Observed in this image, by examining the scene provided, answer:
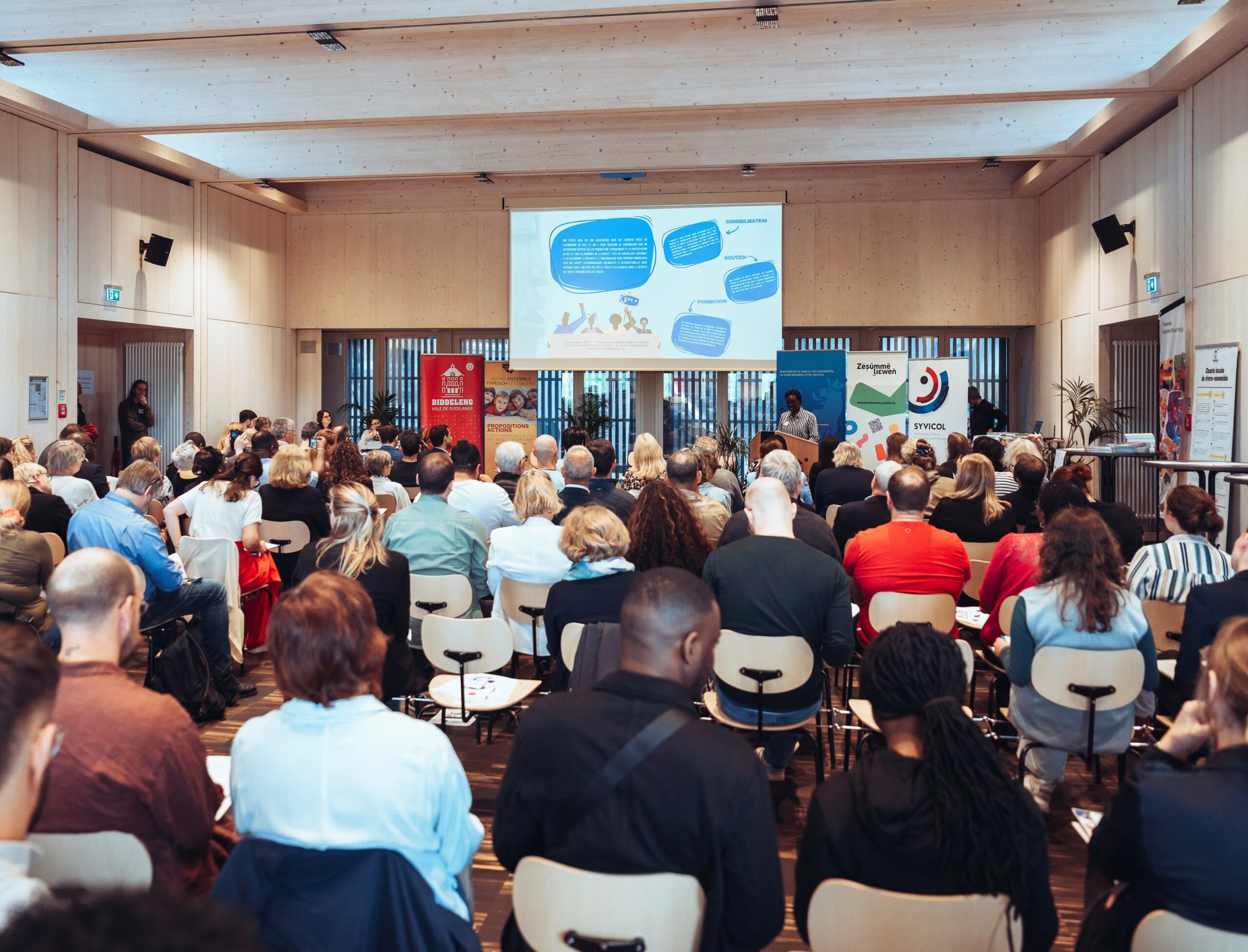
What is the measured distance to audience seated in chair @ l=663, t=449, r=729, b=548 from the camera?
5316 millimetres

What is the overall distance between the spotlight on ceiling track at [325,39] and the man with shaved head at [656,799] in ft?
23.8

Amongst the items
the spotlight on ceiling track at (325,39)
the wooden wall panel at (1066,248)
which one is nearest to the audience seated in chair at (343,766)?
the spotlight on ceiling track at (325,39)

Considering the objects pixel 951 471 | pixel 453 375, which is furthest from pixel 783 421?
pixel 453 375

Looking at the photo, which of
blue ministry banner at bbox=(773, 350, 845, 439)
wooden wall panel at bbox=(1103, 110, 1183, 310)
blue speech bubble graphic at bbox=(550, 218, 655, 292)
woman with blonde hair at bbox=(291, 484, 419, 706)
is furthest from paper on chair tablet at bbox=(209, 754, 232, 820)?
blue speech bubble graphic at bbox=(550, 218, 655, 292)

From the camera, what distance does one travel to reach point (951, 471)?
7.29 m

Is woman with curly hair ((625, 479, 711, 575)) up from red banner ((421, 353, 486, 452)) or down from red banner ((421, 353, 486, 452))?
down

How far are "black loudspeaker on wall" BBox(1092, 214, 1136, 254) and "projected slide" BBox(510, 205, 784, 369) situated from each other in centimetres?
406

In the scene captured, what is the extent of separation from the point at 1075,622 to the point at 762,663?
1150mm

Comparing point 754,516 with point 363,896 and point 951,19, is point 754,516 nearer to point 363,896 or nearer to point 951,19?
point 363,896

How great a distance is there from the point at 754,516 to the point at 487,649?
126 centimetres

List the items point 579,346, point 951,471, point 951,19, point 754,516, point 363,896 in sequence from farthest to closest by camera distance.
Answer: point 579,346, point 951,19, point 951,471, point 754,516, point 363,896

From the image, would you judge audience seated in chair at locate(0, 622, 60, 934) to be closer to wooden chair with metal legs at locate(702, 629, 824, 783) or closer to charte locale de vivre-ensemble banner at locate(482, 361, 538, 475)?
wooden chair with metal legs at locate(702, 629, 824, 783)

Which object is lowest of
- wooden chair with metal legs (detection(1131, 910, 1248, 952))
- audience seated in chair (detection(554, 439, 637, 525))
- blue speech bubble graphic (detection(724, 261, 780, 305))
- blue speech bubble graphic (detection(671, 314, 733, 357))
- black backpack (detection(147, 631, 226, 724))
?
black backpack (detection(147, 631, 226, 724))

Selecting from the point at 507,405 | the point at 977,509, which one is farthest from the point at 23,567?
the point at 507,405
